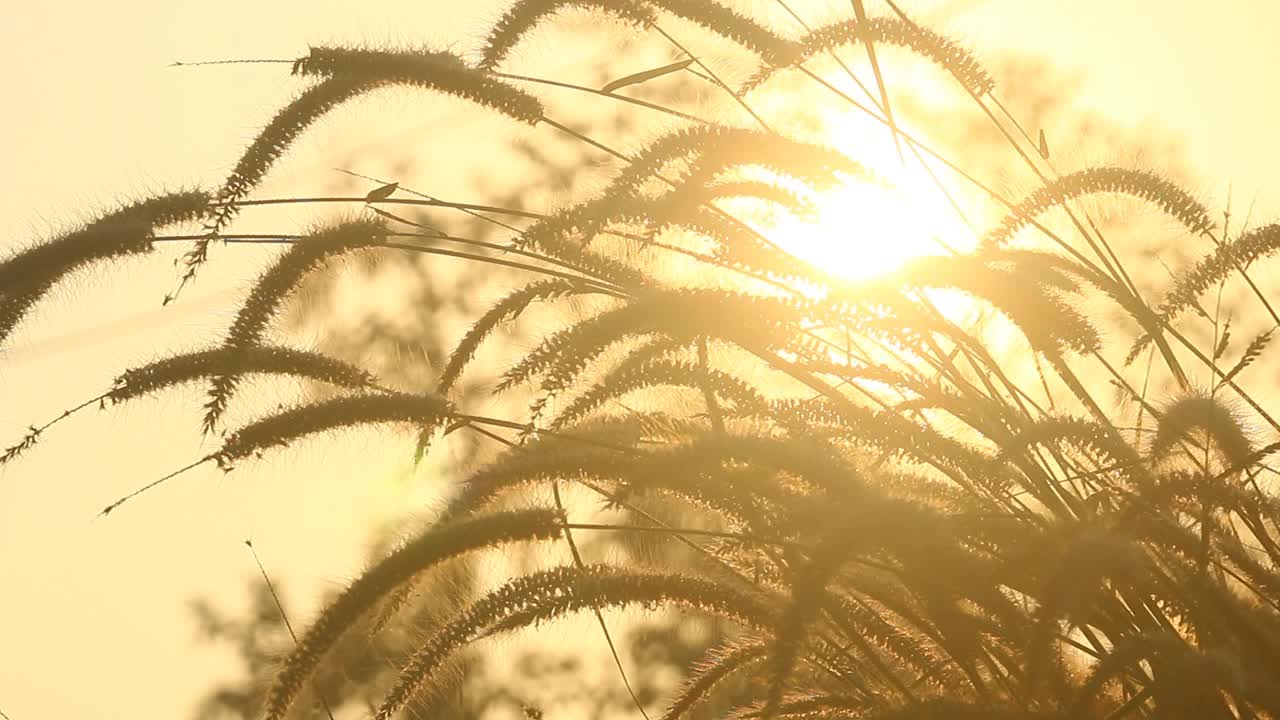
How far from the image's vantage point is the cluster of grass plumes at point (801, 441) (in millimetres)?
1585

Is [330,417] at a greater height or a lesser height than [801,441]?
greater

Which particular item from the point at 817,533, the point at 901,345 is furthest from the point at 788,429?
the point at 817,533

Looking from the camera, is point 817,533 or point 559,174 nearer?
point 817,533

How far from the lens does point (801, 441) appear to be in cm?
162

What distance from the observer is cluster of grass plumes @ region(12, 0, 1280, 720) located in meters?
1.58

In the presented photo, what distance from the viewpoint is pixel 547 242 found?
76.6 inches

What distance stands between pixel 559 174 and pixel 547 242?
1.60 metres

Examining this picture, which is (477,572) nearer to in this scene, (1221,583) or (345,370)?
(345,370)

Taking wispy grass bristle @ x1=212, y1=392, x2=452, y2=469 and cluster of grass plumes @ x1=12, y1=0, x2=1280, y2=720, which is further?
wispy grass bristle @ x1=212, y1=392, x2=452, y2=469

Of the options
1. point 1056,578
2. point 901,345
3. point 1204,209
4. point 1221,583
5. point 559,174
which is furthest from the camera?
point 559,174

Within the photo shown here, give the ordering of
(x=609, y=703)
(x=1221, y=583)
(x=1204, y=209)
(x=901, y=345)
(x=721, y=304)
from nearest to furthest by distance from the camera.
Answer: (x=721, y=304) → (x=901, y=345) → (x=1221, y=583) → (x=1204, y=209) → (x=609, y=703)

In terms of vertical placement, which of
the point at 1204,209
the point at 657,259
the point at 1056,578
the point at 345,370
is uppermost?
the point at 657,259

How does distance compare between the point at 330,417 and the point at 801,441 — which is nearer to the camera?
the point at 801,441

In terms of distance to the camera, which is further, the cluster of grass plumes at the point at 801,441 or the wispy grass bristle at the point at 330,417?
A: the wispy grass bristle at the point at 330,417
